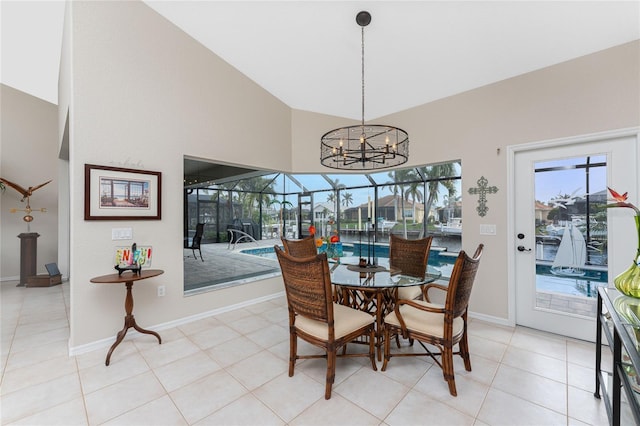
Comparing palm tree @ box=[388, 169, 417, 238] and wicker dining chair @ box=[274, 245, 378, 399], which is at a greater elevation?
palm tree @ box=[388, 169, 417, 238]

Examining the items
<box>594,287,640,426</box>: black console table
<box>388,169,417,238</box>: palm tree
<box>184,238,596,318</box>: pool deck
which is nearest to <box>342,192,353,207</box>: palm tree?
<box>388,169,417,238</box>: palm tree

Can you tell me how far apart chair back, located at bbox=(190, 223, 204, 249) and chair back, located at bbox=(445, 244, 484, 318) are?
3.18 m

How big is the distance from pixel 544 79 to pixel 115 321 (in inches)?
213

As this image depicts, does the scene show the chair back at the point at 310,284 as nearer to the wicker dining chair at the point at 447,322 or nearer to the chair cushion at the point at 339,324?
the chair cushion at the point at 339,324

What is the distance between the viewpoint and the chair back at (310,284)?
1.84m

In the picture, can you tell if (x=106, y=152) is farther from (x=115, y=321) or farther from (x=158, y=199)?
(x=115, y=321)

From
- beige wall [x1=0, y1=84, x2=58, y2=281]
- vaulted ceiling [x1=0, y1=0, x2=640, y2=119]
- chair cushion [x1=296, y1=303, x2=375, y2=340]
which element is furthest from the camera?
beige wall [x1=0, y1=84, x2=58, y2=281]

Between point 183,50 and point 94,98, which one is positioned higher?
point 183,50

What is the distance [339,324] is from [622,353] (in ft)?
5.17

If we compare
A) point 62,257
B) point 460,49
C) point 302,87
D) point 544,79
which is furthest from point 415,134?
point 62,257

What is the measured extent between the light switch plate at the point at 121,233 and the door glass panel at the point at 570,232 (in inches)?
183

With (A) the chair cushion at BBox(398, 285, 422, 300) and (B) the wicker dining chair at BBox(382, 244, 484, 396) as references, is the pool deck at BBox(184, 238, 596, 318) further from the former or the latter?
(B) the wicker dining chair at BBox(382, 244, 484, 396)

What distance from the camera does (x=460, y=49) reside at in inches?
116

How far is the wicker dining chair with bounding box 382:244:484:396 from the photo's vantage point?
75.0 inches
